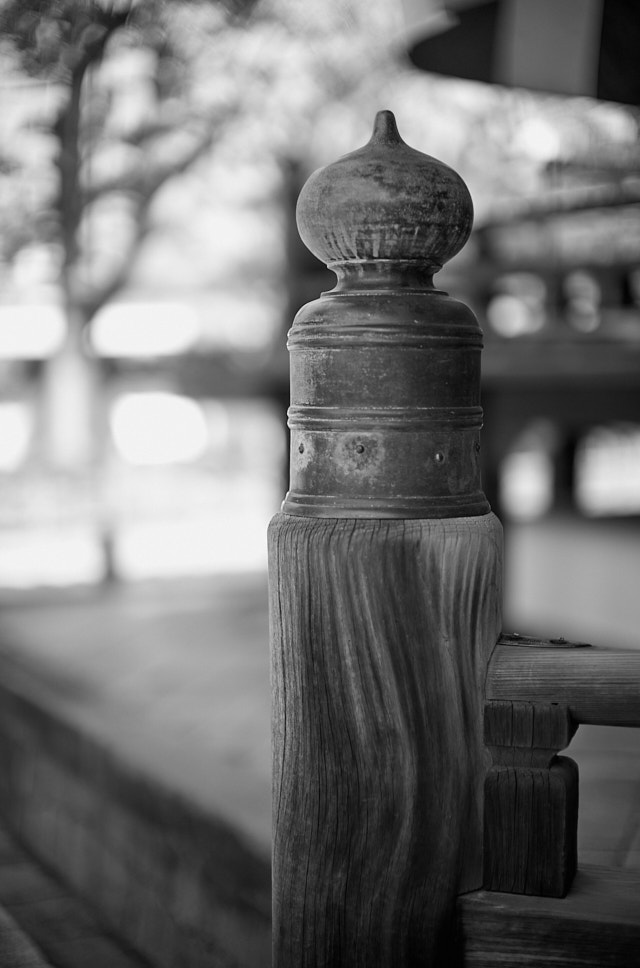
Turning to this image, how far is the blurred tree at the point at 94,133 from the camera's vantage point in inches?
222

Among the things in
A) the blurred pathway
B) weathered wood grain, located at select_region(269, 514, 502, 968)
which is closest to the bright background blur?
the blurred pathway

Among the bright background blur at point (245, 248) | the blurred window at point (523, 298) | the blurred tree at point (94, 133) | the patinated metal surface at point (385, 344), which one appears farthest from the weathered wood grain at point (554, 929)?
the blurred tree at point (94, 133)

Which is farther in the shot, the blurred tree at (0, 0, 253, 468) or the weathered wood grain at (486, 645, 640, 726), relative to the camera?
the blurred tree at (0, 0, 253, 468)

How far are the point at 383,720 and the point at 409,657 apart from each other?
0.07 metres

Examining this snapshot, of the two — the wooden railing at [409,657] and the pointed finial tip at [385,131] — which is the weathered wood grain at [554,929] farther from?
the pointed finial tip at [385,131]

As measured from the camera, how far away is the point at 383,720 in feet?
3.54

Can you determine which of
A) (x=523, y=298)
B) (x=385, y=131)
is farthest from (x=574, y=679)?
(x=523, y=298)

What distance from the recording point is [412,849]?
1.09 meters

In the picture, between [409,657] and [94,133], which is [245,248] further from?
[409,657]

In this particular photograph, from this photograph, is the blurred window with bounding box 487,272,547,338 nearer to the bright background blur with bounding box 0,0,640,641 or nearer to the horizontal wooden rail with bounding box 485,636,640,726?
the bright background blur with bounding box 0,0,640,641

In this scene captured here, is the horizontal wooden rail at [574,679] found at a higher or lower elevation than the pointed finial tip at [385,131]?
lower

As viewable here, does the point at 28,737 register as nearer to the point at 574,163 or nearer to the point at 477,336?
the point at 477,336

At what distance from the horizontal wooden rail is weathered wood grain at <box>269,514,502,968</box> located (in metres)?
0.02

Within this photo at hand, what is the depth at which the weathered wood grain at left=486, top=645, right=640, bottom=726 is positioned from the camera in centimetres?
104
